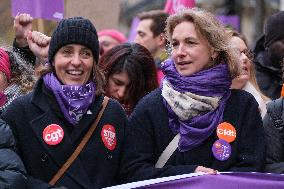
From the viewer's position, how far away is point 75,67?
211 inches

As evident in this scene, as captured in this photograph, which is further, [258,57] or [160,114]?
[258,57]

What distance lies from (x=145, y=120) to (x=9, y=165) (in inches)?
38.5

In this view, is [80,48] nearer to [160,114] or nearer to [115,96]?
[160,114]

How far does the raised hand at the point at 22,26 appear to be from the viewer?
6082 millimetres

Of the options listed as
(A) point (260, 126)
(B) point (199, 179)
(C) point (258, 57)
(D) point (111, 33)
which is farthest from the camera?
(D) point (111, 33)

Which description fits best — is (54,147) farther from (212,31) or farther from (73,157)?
(212,31)

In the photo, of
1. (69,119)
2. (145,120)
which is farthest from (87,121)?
(145,120)

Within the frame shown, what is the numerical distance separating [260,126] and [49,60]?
4.82 feet

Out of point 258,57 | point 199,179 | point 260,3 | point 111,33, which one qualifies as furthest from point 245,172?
point 260,3

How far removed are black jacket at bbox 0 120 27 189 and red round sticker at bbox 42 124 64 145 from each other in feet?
0.86

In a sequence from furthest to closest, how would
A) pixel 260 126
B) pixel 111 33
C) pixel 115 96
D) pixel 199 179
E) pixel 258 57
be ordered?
pixel 111 33 < pixel 258 57 < pixel 115 96 < pixel 260 126 < pixel 199 179

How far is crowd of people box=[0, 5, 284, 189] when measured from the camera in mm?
5164

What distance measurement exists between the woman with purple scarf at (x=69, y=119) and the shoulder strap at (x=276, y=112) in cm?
99

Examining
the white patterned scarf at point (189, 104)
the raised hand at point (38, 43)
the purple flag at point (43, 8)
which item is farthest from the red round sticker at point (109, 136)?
the purple flag at point (43, 8)
